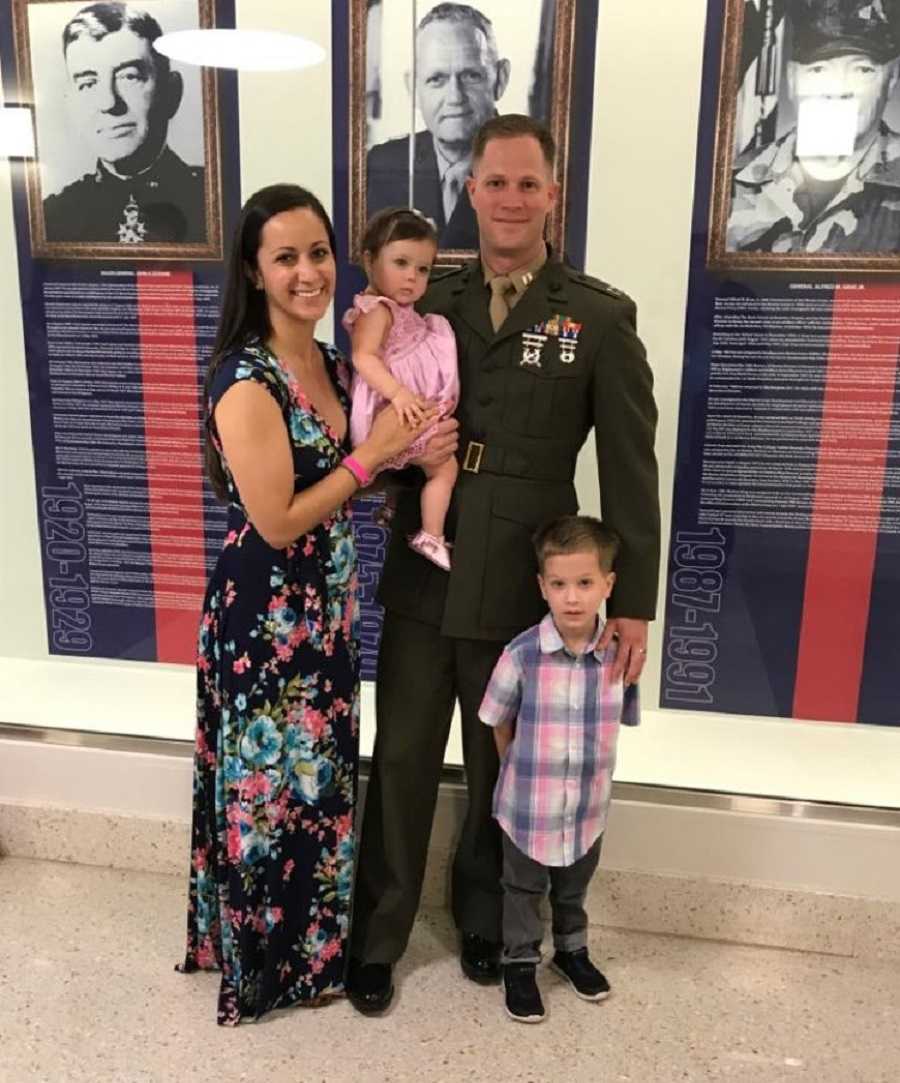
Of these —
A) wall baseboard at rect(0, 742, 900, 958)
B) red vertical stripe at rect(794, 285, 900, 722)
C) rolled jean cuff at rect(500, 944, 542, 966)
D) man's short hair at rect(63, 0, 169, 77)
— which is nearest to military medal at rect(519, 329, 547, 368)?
red vertical stripe at rect(794, 285, 900, 722)

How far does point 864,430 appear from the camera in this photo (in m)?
2.28

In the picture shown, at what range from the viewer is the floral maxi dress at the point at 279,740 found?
5.92 feet

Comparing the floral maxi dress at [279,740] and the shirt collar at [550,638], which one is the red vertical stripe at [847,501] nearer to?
the shirt collar at [550,638]

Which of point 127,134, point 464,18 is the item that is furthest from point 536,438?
point 127,134

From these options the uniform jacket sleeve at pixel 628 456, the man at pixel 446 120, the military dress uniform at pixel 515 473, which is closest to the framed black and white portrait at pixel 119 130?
the man at pixel 446 120

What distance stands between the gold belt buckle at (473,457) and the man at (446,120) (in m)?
0.72

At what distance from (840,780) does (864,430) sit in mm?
798

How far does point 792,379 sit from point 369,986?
1.58 metres

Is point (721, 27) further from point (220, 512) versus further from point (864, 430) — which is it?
point (220, 512)

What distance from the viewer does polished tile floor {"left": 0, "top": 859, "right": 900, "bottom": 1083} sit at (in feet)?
6.18

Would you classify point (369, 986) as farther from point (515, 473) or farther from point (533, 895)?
point (515, 473)

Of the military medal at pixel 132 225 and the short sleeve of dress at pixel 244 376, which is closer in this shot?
the short sleeve of dress at pixel 244 376

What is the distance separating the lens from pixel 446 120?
2.30 meters

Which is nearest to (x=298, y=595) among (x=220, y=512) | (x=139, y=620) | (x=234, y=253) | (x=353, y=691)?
(x=353, y=691)
